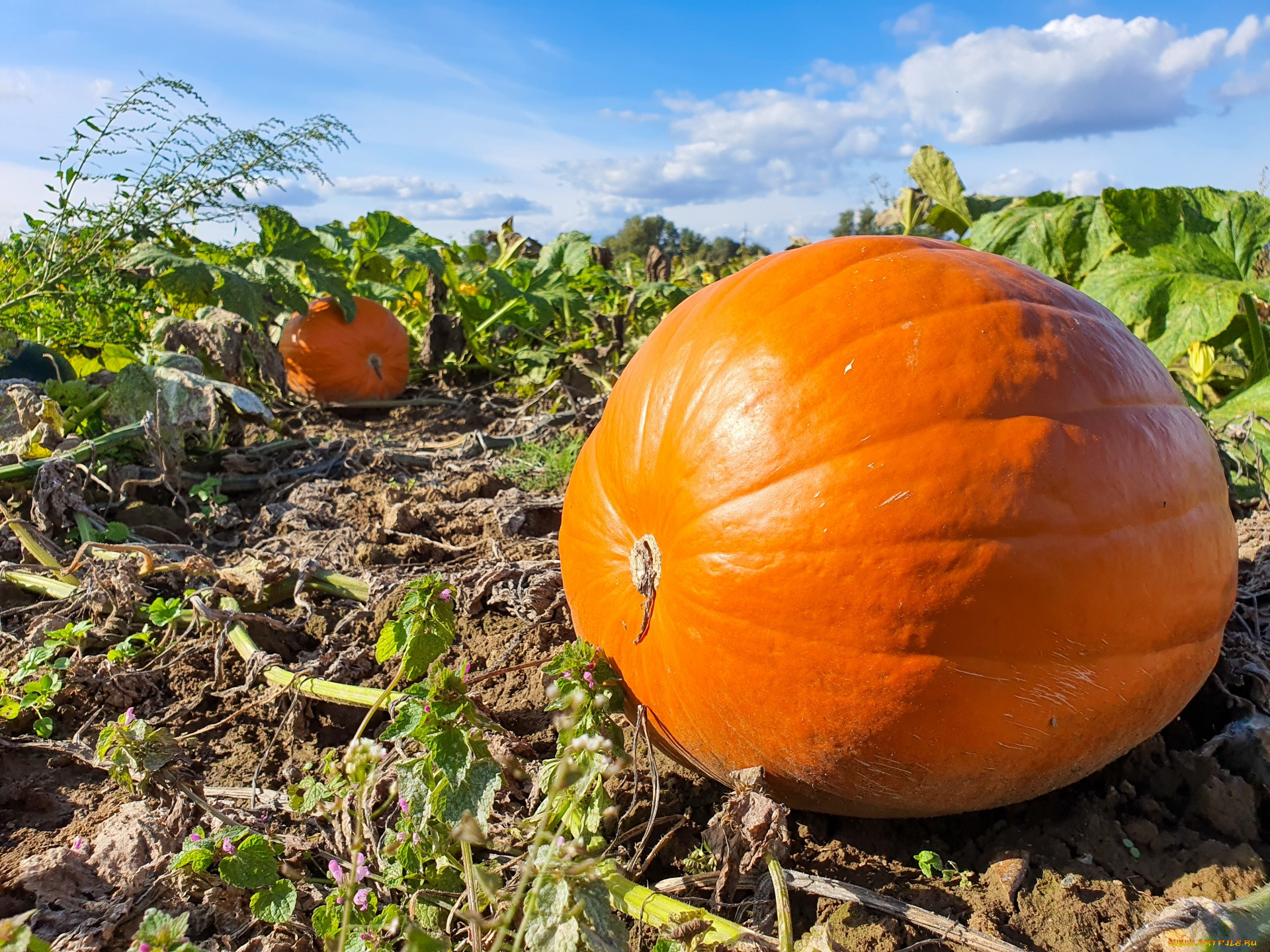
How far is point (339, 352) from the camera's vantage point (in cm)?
610

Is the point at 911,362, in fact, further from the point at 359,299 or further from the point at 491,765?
the point at 359,299

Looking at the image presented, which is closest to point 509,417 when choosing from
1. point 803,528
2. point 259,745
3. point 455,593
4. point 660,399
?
point 455,593

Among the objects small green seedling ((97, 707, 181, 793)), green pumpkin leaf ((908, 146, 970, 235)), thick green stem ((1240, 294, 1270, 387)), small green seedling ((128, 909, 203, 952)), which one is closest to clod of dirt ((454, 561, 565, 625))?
small green seedling ((97, 707, 181, 793))

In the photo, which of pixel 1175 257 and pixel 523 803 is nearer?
pixel 523 803

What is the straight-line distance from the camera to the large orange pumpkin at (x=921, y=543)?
1.47m

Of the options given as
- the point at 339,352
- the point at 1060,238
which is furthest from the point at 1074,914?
the point at 339,352

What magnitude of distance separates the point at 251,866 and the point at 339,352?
16.4 feet

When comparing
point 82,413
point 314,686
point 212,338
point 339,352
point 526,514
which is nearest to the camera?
point 314,686

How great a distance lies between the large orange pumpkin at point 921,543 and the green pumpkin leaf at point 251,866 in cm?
77

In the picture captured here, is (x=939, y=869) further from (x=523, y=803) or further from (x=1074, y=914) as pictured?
(x=523, y=803)

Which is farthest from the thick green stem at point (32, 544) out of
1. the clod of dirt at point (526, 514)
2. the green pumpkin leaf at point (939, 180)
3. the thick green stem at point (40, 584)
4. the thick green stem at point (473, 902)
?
the green pumpkin leaf at point (939, 180)

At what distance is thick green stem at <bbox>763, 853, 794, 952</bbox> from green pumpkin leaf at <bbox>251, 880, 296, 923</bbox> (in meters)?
0.85

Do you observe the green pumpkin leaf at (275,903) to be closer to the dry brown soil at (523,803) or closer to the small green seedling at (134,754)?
the dry brown soil at (523,803)

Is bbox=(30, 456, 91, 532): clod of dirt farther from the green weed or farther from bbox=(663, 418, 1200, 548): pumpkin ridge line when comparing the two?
bbox=(663, 418, 1200, 548): pumpkin ridge line
